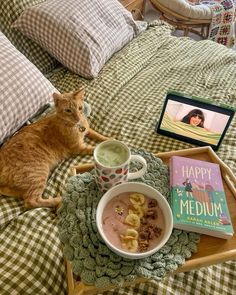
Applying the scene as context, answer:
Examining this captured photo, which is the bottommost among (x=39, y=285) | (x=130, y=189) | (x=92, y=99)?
(x=39, y=285)

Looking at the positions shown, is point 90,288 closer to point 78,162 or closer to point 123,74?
point 78,162

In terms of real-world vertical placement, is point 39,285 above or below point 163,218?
below

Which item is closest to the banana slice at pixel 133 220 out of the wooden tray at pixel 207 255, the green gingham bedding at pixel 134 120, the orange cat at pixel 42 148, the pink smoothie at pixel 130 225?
the pink smoothie at pixel 130 225

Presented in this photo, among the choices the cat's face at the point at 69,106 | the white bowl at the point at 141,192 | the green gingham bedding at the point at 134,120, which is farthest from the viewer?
the cat's face at the point at 69,106

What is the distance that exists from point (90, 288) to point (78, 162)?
544 millimetres

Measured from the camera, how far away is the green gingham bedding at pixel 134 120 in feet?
2.55

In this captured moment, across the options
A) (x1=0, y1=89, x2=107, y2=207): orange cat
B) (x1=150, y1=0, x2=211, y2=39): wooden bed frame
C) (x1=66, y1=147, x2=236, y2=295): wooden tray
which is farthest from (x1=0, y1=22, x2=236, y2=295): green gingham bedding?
(x1=150, y1=0, x2=211, y2=39): wooden bed frame

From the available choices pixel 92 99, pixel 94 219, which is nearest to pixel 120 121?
pixel 92 99

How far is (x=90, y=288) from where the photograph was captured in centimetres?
62

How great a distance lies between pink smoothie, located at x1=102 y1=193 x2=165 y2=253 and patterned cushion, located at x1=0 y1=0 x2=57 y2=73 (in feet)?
3.35

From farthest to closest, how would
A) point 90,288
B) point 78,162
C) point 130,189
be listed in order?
point 78,162 → point 130,189 → point 90,288

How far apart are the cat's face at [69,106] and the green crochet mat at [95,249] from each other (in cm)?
38

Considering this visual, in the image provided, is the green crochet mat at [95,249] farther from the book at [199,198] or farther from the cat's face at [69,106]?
the cat's face at [69,106]

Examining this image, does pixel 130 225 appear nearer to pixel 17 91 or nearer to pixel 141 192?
pixel 141 192
